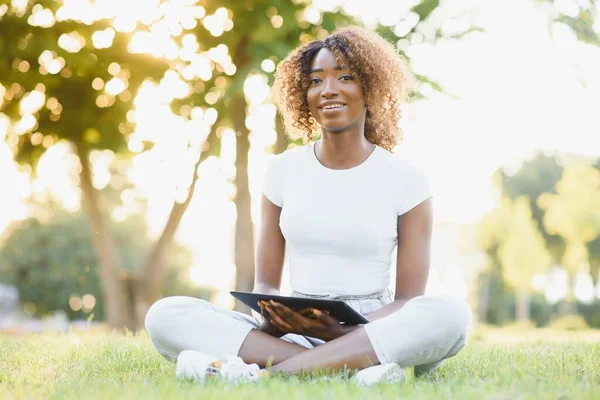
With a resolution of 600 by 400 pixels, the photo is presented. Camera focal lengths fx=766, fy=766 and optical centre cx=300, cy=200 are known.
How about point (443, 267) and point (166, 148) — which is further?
point (443, 267)

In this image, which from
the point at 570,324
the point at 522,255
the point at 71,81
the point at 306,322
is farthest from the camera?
the point at 522,255

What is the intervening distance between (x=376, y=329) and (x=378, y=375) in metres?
0.27

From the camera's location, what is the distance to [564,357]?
4.69m

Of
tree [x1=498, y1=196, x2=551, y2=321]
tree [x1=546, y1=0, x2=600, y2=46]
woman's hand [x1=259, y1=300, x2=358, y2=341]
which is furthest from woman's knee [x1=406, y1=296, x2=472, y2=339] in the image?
tree [x1=498, y1=196, x2=551, y2=321]

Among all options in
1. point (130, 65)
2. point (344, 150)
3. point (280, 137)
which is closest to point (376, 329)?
point (344, 150)

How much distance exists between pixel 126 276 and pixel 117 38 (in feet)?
14.5

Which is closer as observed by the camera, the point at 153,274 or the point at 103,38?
the point at 103,38

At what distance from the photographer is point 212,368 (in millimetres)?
3648

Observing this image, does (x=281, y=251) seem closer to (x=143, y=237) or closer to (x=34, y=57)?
(x=34, y=57)

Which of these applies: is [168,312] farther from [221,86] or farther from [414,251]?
[221,86]

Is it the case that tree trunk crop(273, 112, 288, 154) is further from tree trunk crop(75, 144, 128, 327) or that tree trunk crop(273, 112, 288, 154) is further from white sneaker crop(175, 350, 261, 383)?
white sneaker crop(175, 350, 261, 383)

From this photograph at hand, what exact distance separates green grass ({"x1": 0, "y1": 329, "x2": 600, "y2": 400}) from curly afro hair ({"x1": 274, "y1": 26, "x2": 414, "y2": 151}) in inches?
61.1

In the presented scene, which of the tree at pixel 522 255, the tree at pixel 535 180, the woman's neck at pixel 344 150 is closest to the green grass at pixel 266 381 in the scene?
the woman's neck at pixel 344 150

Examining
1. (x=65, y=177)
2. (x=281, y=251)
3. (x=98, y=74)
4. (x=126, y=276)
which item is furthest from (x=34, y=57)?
(x=65, y=177)
